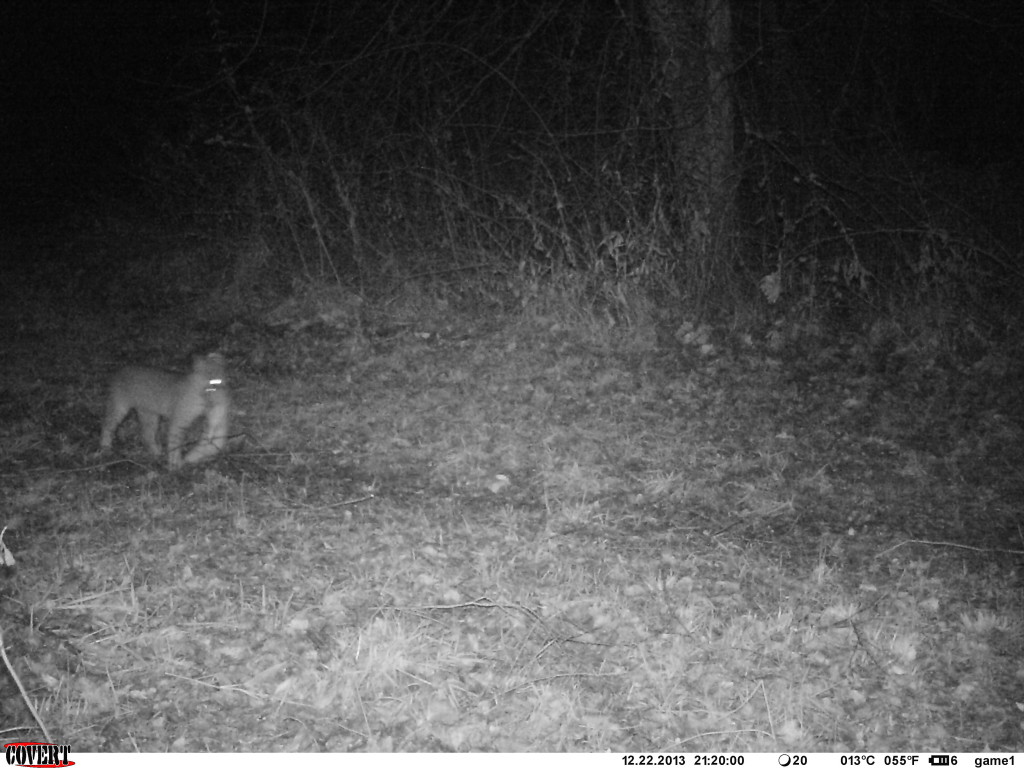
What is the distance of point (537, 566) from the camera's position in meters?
4.61

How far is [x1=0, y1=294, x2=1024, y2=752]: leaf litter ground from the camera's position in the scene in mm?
3559

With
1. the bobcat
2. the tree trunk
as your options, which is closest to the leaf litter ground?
the bobcat

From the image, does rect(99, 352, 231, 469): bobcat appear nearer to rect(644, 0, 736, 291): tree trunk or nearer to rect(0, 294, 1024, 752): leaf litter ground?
rect(0, 294, 1024, 752): leaf litter ground

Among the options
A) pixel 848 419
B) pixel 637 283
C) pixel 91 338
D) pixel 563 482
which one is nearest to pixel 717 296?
pixel 637 283

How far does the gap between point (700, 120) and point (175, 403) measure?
4885mm

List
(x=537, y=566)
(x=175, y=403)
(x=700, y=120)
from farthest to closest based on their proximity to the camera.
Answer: (x=700, y=120) < (x=175, y=403) < (x=537, y=566)

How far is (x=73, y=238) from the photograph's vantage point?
13148mm

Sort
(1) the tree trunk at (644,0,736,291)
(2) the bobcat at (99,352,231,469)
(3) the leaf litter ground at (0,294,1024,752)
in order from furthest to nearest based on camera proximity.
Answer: (1) the tree trunk at (644,0,736,291), (2) the bobcat at (99,352,231,469), (3) the leaf litter ground at (0,294,1024,752)

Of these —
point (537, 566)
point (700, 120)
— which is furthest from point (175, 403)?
point (700, 120)

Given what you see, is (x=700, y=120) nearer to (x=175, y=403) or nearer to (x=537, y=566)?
(x=537, y=566)

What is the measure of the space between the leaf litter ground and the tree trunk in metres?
1.24

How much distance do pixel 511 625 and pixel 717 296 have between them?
15.7 ft

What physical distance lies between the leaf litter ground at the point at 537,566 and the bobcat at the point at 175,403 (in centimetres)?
19

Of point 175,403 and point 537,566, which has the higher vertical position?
point 175,403
